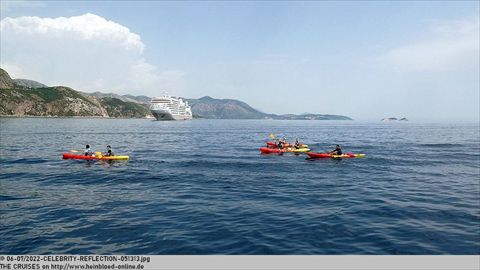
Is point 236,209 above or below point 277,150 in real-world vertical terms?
below

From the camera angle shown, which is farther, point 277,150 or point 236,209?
point 277,150

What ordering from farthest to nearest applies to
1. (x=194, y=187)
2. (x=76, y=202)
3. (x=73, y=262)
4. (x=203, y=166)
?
(x=203, y=166)
(x=194, y=187)
(x=76, y=202)
(x=73, y=262)

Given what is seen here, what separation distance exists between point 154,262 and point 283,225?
7968 mm

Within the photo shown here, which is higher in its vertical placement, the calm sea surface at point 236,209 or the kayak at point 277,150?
the kayak at point 277,150

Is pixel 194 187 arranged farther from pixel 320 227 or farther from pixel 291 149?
pixel 291 149

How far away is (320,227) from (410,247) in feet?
13.7

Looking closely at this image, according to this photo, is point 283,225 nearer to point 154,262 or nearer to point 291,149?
point 154,262

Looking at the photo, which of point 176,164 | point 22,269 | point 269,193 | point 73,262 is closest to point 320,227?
point 269,193

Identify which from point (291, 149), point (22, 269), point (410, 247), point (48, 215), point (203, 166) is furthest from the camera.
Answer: point (291, 149)

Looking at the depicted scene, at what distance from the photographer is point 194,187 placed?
27.1m

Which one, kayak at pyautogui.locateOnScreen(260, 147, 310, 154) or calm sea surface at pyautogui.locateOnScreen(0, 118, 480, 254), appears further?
kayak at pyautogui.locateOnScreen(260, 147, 310, 154)

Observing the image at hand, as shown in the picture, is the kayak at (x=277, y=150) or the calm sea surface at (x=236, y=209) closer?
the calm sea surface at (x=236, y=209)

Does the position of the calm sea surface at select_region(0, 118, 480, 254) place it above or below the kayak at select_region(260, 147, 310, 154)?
below

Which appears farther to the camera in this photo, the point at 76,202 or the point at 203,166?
the point at 203,166
